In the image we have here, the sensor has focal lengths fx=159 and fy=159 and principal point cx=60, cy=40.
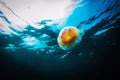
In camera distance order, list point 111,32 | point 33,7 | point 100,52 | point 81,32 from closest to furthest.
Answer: point 33,7, point 81,32, point 111,32, point 100,52

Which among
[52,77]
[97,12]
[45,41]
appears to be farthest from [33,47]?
[52,77]

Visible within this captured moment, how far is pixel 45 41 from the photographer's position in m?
13.8

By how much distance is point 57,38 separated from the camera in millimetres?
13383

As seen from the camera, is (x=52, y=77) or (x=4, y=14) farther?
(x=52, y=77)

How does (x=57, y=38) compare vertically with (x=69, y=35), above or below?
above

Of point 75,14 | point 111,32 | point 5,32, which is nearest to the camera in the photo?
point 75,14

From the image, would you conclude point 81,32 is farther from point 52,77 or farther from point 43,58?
point 52,77

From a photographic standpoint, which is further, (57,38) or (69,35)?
(57,38)

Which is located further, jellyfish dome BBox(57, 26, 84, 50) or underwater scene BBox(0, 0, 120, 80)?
jellyfish dome BBox(57, 26, 84, 50)

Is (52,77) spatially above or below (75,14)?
below

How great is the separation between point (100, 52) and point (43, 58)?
6242mm

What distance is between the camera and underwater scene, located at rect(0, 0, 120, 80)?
10.5m

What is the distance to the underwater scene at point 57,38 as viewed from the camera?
10.5m

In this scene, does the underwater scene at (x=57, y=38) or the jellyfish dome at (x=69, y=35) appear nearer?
the underwater scene at (x=57, y=38)
